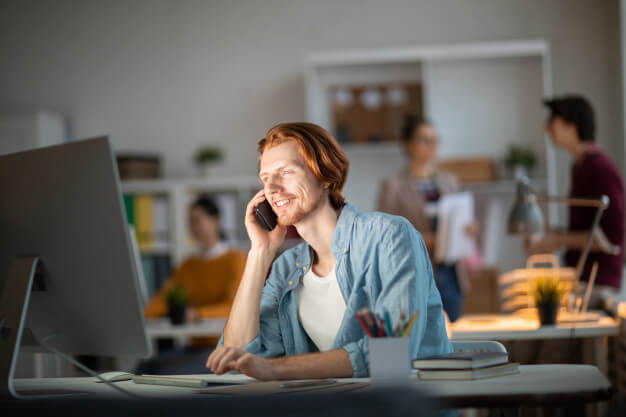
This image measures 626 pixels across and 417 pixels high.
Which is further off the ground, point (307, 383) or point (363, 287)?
point (363, 287)

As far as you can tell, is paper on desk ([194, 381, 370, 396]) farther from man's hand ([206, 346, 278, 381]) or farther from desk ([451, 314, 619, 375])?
desk ([451, 314, 619, 375])

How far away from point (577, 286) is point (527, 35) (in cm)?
252

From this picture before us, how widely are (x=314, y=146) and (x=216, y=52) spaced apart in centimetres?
361

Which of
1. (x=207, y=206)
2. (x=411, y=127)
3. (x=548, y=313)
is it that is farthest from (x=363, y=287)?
(x=207, y=206)

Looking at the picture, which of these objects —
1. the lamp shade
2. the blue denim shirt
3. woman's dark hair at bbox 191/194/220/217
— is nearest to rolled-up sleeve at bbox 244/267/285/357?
the blue denim shirt

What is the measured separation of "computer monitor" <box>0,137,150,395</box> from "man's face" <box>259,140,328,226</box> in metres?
0.34

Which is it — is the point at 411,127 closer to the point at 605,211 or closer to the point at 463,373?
the point at 605,211

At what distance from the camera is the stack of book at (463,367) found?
1123 mm

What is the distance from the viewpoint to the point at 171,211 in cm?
448

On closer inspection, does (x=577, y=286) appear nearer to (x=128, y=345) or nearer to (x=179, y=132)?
(x=128, y=345)

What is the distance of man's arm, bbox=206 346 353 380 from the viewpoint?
117cm

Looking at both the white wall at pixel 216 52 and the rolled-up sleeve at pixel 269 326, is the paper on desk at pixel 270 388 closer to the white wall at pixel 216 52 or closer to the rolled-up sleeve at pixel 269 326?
the rolled-up sleeve at pixel 269 326

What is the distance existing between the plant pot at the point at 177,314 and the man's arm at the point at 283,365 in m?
1.90

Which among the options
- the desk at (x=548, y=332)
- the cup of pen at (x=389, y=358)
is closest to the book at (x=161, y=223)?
the desk at (x=548, y=332)
